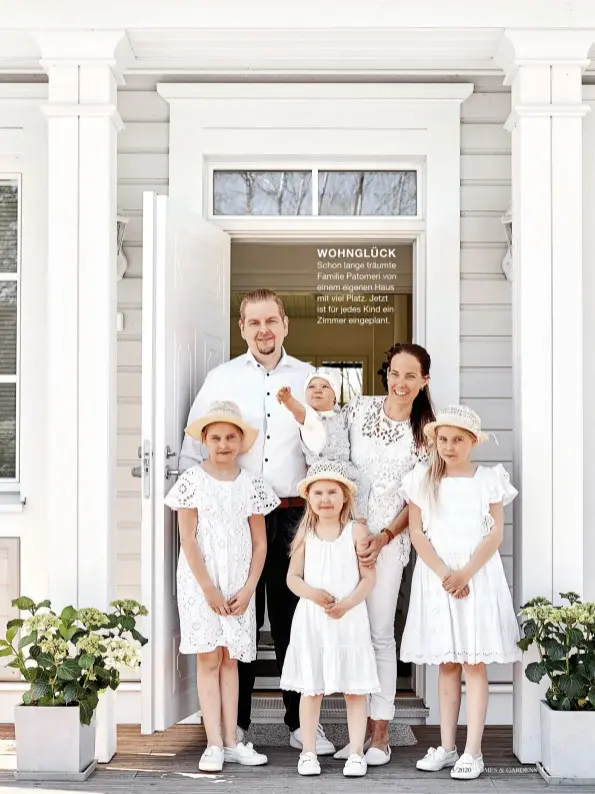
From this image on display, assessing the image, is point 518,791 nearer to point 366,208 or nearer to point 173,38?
point 366,208

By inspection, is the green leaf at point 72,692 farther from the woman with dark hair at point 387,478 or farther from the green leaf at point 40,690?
the woman with dark hair at point 387,478

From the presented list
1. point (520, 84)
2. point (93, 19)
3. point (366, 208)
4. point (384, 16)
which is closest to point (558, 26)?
point (520, 84)

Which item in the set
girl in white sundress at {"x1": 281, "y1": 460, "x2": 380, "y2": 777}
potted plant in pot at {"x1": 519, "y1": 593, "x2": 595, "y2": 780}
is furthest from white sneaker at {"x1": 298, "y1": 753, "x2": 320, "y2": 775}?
potted plant in pot at {"x1": 519, "y1": 593, "x2": 595, "y2": 780}

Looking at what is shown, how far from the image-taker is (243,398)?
4.06 meters

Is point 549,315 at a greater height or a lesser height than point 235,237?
lesser

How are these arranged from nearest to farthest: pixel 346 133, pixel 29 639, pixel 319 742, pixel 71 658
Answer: pixel 29 639 < pixel 71 658 < pixel 319 742 < pixel 346 133

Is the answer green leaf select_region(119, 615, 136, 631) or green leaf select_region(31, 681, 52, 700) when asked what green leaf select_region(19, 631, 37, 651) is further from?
green leaf select_region(119, 615, 136, 631)

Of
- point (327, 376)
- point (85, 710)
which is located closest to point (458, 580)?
point (327, 376)

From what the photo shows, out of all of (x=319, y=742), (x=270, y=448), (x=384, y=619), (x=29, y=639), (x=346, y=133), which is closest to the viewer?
(x=29, y=639)

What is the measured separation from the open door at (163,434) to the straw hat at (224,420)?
0.15 meters

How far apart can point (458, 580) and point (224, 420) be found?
3.31ft

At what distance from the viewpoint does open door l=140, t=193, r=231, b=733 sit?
3.80m

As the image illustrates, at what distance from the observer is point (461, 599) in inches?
143

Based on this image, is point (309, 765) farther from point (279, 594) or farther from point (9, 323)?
point (9, 323)
